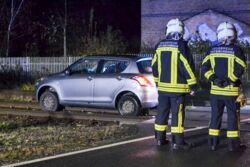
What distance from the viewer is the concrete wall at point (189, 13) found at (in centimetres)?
3741

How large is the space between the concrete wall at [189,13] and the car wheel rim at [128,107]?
849 inches

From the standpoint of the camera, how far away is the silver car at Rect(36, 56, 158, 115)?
14556mm

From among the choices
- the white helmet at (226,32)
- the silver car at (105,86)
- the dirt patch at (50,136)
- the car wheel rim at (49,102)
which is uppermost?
the white helmet at (226,32)

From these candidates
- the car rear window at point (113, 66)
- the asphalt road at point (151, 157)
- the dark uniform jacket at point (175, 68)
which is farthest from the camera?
the car rear window at point (113, 66)

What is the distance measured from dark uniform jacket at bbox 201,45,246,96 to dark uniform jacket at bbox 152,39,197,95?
334mm

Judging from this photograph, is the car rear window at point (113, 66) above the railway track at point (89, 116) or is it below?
above

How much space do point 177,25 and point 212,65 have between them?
0.82 m

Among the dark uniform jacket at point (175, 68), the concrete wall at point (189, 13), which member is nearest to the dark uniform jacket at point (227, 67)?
the dark uniform jacket at point (175, 68)

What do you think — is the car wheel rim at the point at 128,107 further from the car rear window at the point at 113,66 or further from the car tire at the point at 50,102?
the car tire at the point at 50,102

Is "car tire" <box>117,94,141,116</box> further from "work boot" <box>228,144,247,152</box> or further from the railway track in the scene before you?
"work boot" <box>228,144,247,152</box>

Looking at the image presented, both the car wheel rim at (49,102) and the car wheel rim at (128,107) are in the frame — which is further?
the car wheel rim at (49,102)

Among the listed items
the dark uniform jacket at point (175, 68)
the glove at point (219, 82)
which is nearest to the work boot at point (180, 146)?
the dark uniform jacket at point (175, 68)

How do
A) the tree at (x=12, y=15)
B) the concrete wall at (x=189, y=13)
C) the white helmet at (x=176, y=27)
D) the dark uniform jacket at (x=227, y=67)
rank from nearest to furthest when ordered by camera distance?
the dark uniform jacket at (x=227, y=67), the white helmet at (x=176, y=27), the tree at (x=12, y=15), the concrete wall at (x=189, y=13)

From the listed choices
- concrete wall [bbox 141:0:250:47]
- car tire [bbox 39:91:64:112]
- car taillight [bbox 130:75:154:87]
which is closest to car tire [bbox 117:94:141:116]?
car taillight [bbox 130:75:154:87]
